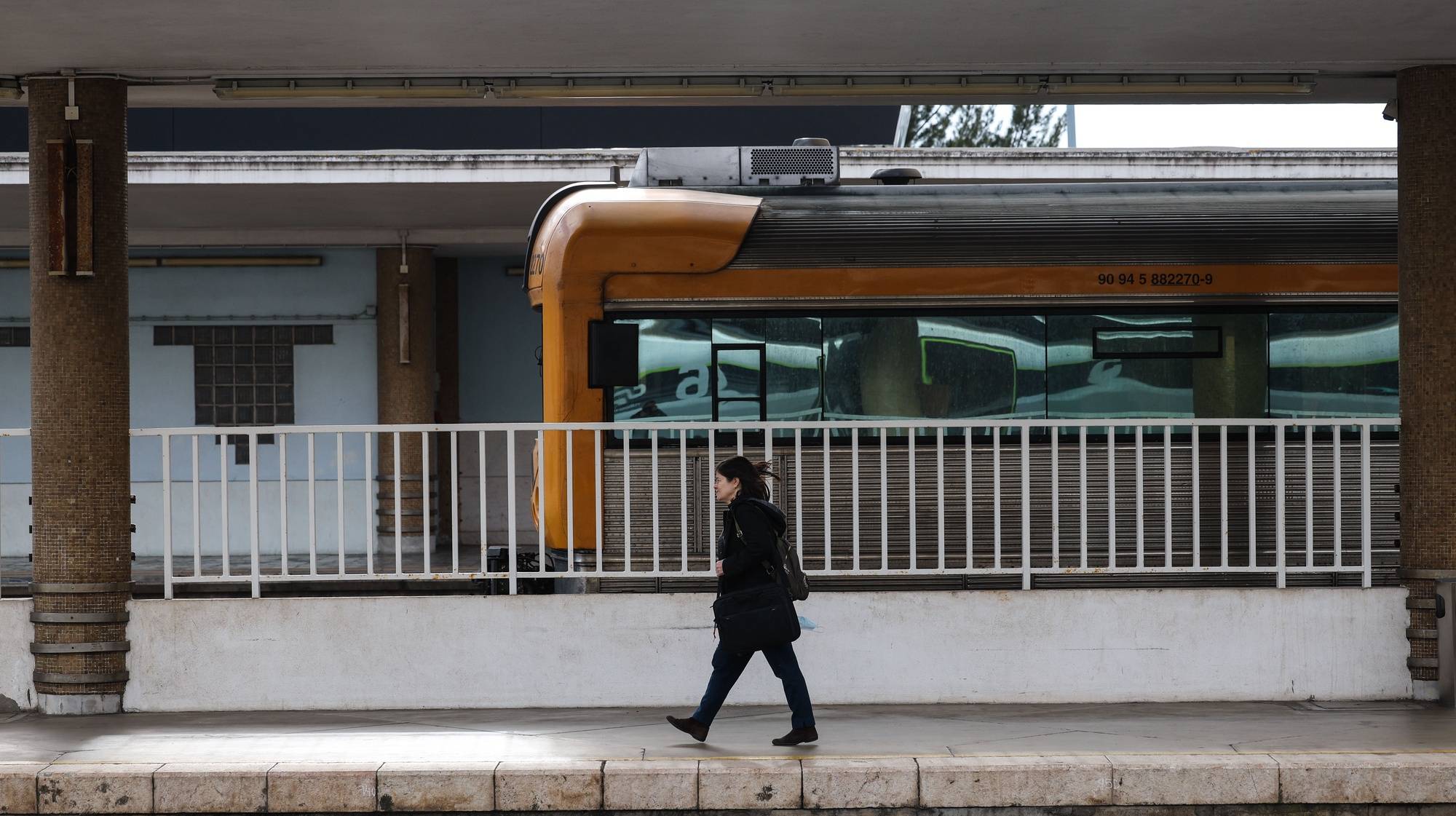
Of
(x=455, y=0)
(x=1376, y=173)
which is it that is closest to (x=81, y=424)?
(x=455, y=0)

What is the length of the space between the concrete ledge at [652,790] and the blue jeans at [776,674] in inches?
22.1

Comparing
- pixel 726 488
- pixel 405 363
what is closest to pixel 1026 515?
pixel 726 488

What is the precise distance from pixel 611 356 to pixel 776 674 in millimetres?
2859

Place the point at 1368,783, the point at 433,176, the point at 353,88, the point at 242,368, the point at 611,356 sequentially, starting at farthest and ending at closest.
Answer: the point at 242,368 < the point at 433,176 < the point at 611,356 < the point at 353,88 < the point at 1368,783

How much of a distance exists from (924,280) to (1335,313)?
2609mm

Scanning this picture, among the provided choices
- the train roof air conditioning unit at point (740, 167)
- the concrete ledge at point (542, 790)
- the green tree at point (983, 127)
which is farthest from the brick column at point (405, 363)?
the green tree at point (983, 127)

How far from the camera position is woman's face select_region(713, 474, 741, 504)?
677 cm

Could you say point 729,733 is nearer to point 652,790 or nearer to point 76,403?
point 652,790

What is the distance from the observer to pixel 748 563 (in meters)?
6.72

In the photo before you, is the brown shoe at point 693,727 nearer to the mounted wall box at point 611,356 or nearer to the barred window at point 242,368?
the mounted wall box at point 611,356

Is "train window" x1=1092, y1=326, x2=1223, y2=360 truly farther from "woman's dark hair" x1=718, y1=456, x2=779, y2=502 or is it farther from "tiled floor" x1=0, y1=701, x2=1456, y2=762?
"woman's dark hair" x1=718, y1=456, x2=779, y2=502

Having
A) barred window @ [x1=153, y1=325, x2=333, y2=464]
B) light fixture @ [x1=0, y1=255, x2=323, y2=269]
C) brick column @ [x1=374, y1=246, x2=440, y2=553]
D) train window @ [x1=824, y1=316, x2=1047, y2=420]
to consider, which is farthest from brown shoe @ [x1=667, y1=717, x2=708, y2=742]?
light fixture @ [x1=0, y1=255, x2=323, y2=269]

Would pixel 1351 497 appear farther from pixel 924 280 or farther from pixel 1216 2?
pixel 1216 2

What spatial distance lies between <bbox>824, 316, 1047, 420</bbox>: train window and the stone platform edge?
10.7ft
